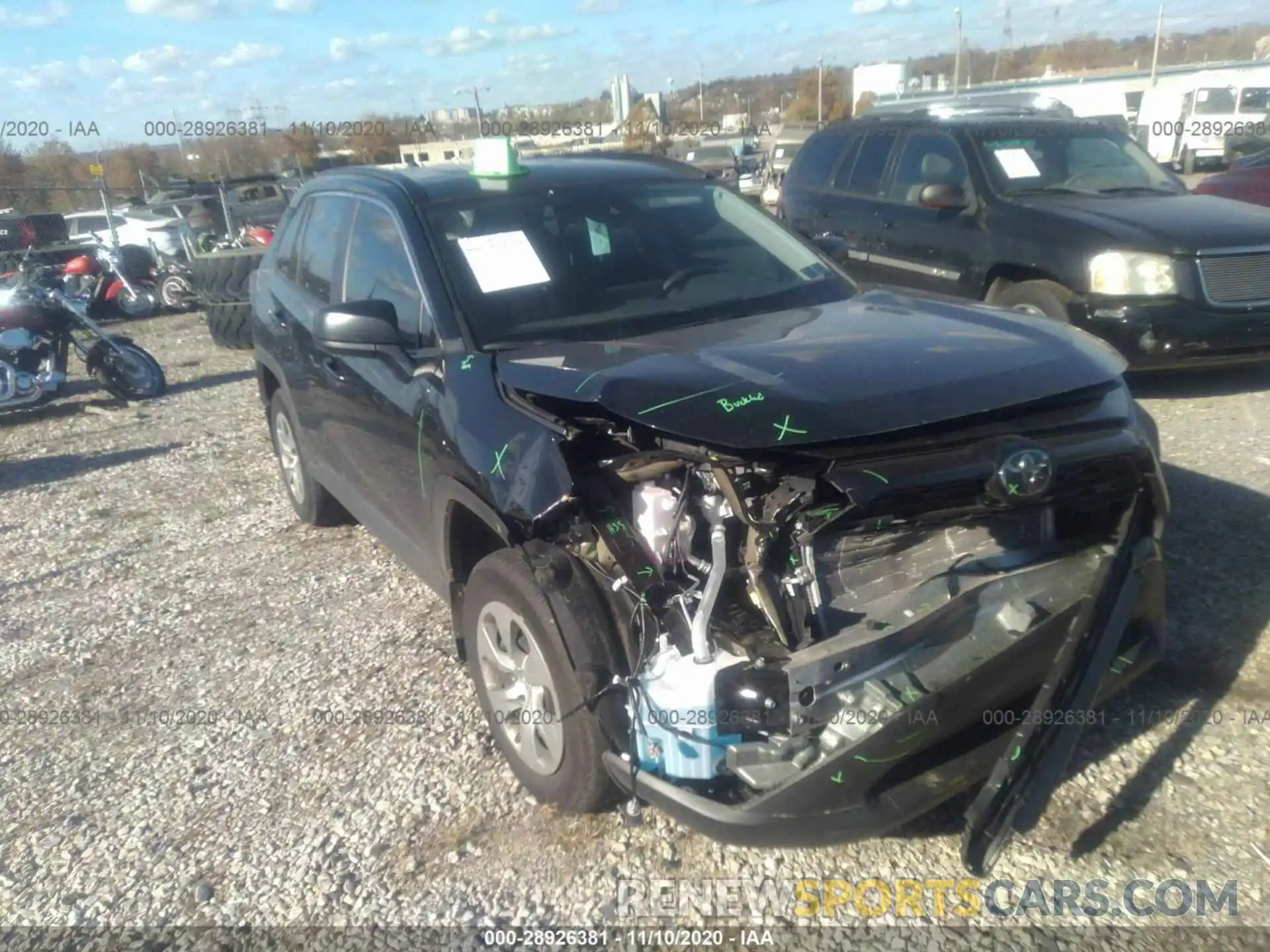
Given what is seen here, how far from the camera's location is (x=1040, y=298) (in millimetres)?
6570

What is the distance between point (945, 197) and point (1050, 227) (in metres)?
0.81

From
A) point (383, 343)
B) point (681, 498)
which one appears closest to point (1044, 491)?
point (681, 498)

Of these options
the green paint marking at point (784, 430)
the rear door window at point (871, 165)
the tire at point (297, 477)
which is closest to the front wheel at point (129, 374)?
the tire at point (297, 477)

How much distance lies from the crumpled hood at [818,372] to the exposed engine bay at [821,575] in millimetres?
89

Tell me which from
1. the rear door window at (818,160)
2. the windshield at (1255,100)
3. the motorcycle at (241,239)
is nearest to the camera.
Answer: the rear door window at (818,160)

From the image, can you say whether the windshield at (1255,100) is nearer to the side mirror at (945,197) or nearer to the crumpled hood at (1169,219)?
the crumpled hood at (1169,219)

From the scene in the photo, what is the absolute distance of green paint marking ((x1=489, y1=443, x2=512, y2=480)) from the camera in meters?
2.95

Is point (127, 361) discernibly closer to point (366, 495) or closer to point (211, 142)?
point (366, 495)

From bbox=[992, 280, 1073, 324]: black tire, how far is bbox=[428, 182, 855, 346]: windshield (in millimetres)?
2900

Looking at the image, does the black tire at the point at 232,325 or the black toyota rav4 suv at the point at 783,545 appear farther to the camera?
the black tire at the point at 232,325

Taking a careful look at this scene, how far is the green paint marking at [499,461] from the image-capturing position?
2.95 m

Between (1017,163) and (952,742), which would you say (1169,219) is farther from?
(952,742)

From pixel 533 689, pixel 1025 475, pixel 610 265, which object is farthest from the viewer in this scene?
pixel 610 265

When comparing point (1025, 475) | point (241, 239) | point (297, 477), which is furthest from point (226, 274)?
point (1025, 475)
